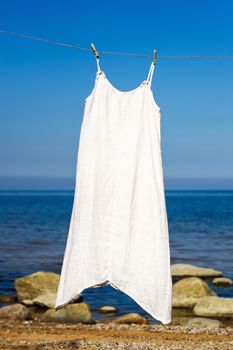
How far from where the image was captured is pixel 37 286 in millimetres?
23375

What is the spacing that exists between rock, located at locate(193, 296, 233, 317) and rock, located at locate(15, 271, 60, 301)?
5207 millimetres

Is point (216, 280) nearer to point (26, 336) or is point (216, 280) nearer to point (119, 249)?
point (26, 336)

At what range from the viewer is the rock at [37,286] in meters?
23.3

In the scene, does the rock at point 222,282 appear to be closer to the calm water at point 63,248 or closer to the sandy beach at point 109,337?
the calm water at point 63,248

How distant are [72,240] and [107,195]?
772 millimetres

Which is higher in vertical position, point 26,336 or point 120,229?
point 120,229

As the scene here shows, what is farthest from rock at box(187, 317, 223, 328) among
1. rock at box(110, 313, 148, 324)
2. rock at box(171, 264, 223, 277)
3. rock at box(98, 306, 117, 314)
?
rock at box(171, 264, 223, 277)

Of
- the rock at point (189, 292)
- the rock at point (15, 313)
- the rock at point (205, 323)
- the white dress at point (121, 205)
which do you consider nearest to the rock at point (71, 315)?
the rock at point (15, 313)

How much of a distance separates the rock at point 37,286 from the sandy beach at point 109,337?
15.8 ft

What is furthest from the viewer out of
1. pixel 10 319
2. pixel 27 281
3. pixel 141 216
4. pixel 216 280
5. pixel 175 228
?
pixel 175 228

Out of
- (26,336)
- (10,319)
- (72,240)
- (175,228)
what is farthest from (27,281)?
(175,228)

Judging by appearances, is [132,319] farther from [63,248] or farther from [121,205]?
[63,248]

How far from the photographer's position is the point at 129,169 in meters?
8.39

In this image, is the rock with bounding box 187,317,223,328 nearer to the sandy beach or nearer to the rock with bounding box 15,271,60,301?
the sandy beach
